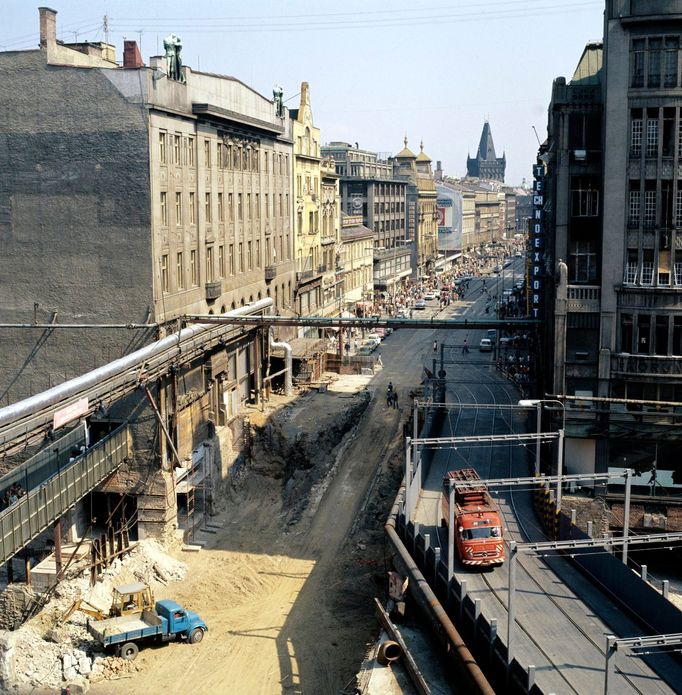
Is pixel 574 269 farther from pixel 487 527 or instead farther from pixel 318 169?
pixel 318 169

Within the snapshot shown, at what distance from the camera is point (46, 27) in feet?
165

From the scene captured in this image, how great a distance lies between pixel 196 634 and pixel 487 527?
13438 mm

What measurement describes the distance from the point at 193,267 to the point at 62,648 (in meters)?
25.0

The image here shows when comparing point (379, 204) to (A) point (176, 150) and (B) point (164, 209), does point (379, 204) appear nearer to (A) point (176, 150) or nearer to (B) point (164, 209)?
(A) point (176, 150)

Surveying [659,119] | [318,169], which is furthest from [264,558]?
[318,169]

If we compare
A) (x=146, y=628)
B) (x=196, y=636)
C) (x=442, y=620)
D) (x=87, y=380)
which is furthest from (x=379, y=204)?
(x=442, y=620)

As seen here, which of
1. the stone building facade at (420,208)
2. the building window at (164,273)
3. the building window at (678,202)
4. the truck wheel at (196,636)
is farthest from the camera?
the stone building facade at (420,208)

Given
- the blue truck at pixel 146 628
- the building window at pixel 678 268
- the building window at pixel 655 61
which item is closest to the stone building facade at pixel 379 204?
the building window at pixel 655 61

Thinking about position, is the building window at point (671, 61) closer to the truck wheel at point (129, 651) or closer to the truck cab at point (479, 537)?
the truck cab at point (479, 537)

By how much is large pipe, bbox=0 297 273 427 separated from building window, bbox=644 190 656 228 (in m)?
24.6

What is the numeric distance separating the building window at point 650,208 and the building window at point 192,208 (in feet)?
84.6

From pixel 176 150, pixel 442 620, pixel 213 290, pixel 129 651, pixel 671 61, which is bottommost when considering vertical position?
pixel 129 651

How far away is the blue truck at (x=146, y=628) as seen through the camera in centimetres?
3866

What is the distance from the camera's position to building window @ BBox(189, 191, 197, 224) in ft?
185
